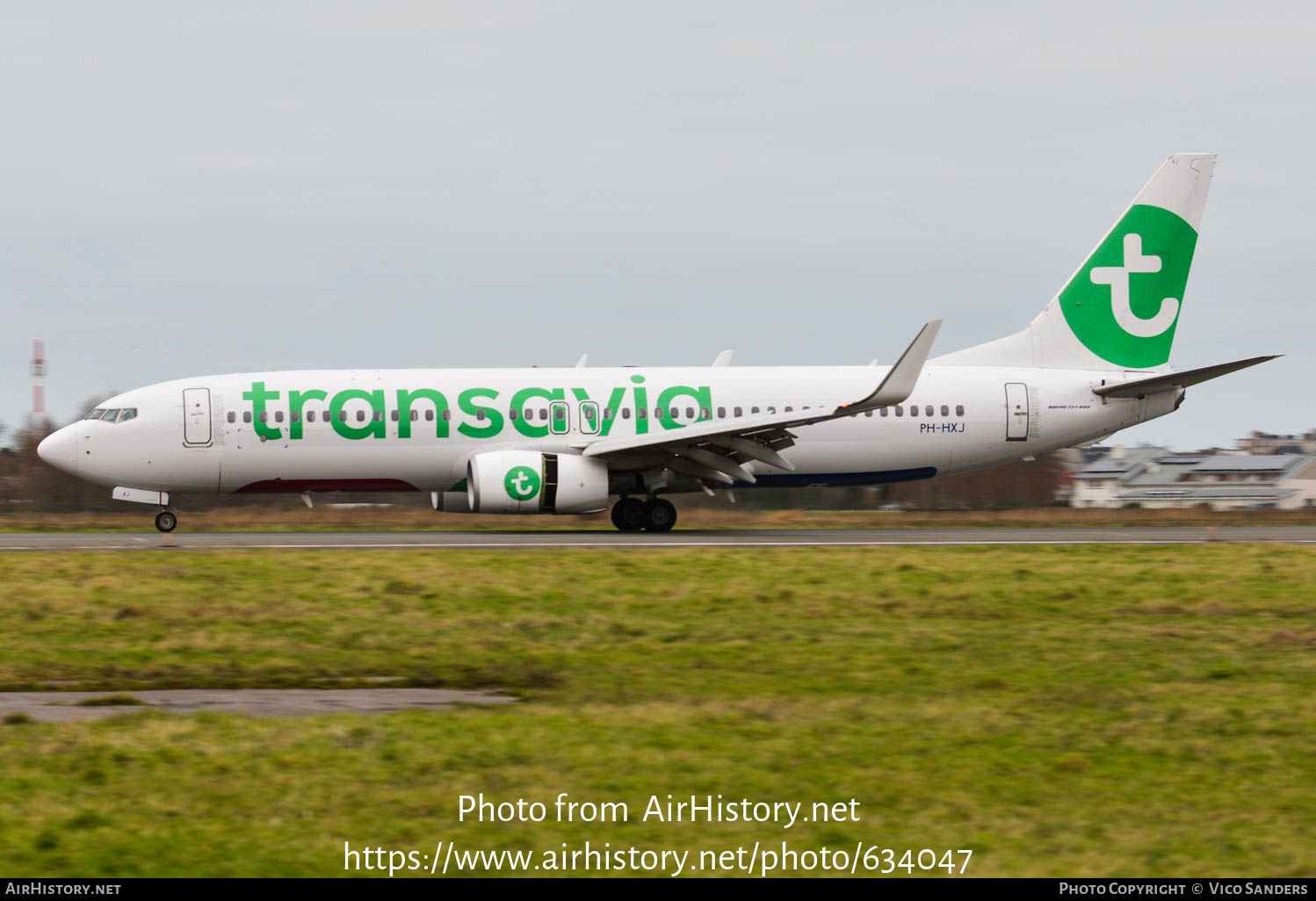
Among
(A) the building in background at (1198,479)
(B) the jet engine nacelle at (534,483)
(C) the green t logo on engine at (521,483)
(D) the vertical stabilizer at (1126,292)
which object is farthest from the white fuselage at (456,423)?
(A) the building in background at (1198,479)

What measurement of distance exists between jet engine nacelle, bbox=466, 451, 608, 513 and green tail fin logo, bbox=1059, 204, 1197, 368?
11523 mm

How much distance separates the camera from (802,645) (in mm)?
13680

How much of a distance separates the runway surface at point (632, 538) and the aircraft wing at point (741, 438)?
138cm

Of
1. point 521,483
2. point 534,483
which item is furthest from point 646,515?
point 521,483

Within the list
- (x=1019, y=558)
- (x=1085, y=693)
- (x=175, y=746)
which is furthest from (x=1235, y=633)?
(x=175, y=746)

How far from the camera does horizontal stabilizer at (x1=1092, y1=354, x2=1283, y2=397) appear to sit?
86.0 feet

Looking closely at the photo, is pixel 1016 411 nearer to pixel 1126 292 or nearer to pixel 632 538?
pixel 1126 292

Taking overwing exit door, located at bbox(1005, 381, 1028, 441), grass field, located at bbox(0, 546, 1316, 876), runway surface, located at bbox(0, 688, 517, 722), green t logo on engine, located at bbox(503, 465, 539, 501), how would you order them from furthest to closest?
overwing exit door, located at bbox(1005, 381, 1028, 441) → green t logo on engine, located at bbox(503, 465, 539, 501) → runway surface, located at bbox(0, 688, 517, 722) → grass field, located at bbox(0, 546, 1316, 876)

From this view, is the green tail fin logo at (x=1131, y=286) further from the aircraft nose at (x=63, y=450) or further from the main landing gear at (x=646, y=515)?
the aircraft nose at (x=63, y=450)

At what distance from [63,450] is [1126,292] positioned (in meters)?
22.5

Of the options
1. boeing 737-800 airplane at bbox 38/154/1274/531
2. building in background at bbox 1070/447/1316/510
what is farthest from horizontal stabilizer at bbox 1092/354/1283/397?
building in background at bbox 1070/447/1316/510

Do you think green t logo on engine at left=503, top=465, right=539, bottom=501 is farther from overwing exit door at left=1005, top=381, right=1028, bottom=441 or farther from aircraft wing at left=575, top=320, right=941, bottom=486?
overwing exit door at left=1005, top=381, right=1028, bottom=441

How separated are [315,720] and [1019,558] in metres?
13.2

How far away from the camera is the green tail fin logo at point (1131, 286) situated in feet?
96.5
